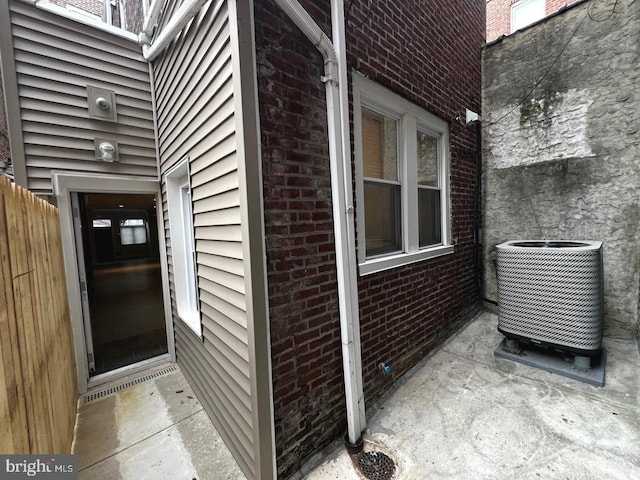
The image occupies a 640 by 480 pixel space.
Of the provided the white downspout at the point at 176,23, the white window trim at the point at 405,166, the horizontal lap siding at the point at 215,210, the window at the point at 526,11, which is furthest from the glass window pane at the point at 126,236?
the window at the point at 526,11

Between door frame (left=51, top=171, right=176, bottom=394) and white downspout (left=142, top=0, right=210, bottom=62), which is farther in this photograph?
door frame (left=51, top=171, right=176, bottom=394)

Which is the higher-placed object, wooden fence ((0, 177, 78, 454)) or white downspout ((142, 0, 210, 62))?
white downspout ((142, 0, 210, 62))

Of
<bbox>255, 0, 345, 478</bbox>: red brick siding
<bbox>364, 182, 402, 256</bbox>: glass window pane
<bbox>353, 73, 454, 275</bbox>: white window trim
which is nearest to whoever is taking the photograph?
<bbox>255, 0, 345, 478</bbox>: red brick siding

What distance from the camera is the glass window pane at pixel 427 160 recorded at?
3147 mm

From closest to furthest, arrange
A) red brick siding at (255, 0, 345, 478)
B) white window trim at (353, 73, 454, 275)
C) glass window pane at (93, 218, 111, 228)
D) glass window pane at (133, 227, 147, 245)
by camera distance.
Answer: red brick siding at (255, 0, 345, 478), white window trim at (353, 73, 454, 275), glass window pane at (93, 218, 111, 228), glass window pane at (133, 227, 147, 245)

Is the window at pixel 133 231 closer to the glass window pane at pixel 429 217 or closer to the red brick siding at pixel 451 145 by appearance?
the glass window pane at pixel 429 217

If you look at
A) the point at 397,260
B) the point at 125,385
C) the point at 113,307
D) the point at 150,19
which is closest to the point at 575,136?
the point at 397,260

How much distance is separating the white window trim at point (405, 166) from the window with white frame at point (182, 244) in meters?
1.95

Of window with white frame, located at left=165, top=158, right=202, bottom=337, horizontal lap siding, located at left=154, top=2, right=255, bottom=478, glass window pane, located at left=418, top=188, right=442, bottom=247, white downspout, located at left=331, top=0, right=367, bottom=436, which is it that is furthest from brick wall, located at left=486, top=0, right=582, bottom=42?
window with white frame, located at left=165, top=158, right=202, bottom=337

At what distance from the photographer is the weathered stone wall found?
3.11 meters

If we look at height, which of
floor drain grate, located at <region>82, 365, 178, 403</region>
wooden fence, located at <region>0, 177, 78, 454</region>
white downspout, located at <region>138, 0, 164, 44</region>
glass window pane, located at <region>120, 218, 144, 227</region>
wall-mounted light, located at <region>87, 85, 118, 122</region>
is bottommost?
floor drain grate, located at <region>82, 365, 178, 403</region>

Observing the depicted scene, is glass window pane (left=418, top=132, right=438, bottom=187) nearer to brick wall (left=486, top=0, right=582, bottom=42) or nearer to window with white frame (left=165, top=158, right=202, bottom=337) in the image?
window with white frame (left=165, top=158, right=202, bottom=337)

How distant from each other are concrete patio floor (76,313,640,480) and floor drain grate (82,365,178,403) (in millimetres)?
89

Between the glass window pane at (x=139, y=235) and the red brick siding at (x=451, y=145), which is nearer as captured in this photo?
the red brick siding at (x=451, y=145)
